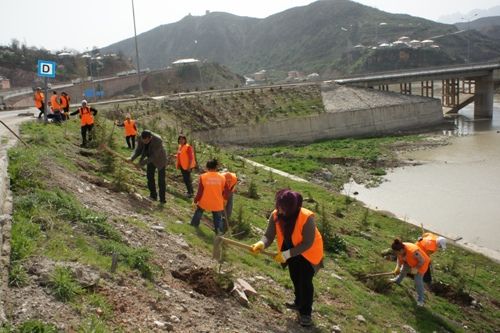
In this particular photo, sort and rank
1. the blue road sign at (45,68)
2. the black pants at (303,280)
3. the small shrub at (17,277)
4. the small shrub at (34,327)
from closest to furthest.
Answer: the small shrub at (34,327)
the small shrub at (17,277)
the black pants at (303,280)
the blue road sign at (45,68)

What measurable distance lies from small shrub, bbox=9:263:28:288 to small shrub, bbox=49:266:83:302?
0.89ft

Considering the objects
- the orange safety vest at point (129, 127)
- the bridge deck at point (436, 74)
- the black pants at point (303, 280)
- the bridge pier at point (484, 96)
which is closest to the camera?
the black pants at point (303, 280)

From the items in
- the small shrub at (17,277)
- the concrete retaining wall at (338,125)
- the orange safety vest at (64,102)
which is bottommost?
the concrete retaining wall at (338,125)

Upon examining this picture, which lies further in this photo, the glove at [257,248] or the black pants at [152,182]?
the black pants at [152,182]

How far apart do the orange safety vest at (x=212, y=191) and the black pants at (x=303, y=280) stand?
124 inches

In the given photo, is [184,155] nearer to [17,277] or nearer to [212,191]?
[212,191]

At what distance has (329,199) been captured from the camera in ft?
66.7

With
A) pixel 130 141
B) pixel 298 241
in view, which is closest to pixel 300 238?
pixel 298 241

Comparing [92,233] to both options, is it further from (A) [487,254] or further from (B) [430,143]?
(B) [430,143]

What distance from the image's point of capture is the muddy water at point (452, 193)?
19.2 meters

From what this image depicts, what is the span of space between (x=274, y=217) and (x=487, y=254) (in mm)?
11515

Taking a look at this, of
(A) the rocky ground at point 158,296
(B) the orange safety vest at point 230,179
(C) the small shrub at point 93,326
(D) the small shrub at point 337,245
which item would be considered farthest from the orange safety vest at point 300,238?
(D) the small shrub at point 337,245

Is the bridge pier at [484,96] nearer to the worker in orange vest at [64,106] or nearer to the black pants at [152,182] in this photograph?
the worker in orange vest at [64,106]

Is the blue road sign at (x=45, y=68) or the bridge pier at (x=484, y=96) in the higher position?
the blue road sign at (x=45, y=68)
